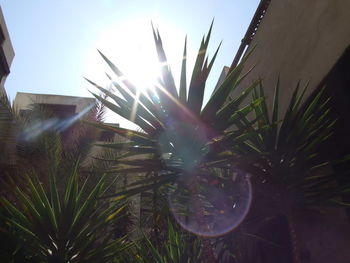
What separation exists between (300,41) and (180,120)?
8.20 ft

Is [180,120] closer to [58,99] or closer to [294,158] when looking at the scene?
[294,158]

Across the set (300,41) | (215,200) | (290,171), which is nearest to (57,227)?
(215,200)

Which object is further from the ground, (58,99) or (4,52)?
(4,52)

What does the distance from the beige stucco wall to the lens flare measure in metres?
1.46

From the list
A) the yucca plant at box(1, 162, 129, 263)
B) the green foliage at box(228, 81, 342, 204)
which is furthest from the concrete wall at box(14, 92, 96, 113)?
the green foliage at box(228, 81, 342, 204)

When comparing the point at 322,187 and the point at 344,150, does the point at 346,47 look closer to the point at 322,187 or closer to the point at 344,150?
the point at 344,150

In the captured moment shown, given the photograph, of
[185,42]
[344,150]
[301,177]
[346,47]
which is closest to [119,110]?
[185,42]

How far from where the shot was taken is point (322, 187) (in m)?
2.34

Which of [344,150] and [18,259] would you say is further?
[344,150]

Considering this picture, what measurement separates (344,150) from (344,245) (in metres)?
0.96

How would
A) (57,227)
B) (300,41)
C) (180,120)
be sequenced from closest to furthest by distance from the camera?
(180,120)
(57,227)
(300,41)

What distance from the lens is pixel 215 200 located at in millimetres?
2832

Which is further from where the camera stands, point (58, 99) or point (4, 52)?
point (58, 99)

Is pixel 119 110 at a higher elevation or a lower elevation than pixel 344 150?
higher
